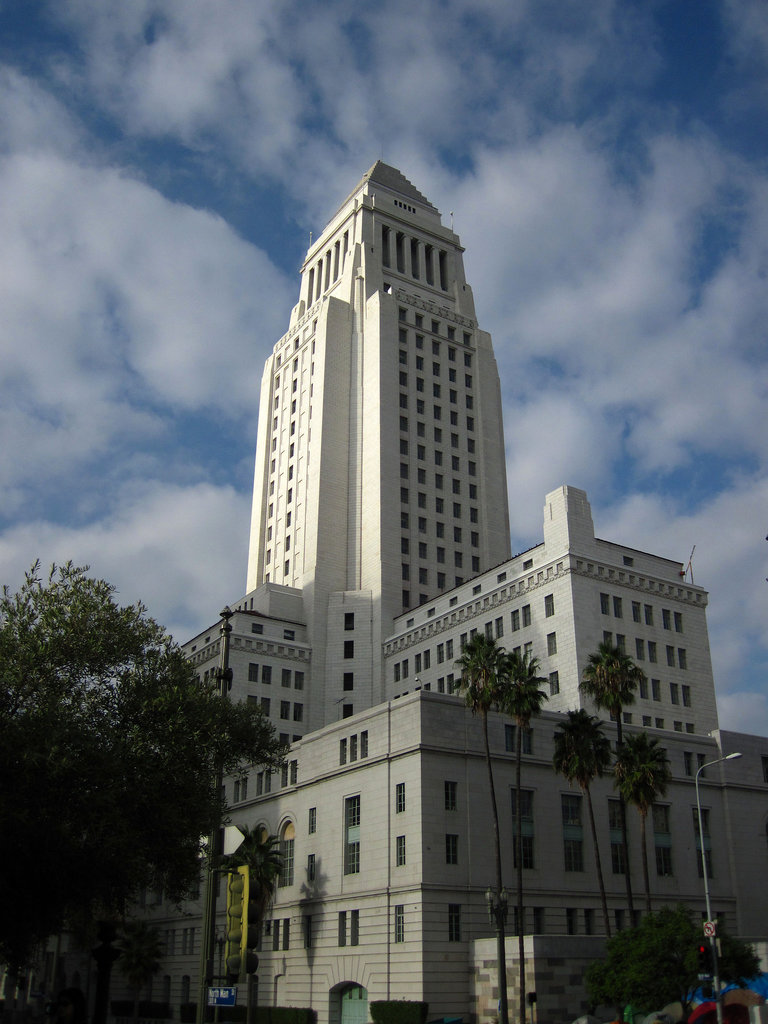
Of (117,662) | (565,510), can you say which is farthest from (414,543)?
(117,662)

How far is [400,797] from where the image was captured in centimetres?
5438

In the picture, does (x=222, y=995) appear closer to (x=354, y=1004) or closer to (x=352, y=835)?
(x=354, y=1004)

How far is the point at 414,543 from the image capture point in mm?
97375

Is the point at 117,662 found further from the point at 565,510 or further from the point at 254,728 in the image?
the point at 565,510

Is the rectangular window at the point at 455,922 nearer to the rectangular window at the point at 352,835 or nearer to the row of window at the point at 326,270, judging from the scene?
the rectangular window at the point at 352,835

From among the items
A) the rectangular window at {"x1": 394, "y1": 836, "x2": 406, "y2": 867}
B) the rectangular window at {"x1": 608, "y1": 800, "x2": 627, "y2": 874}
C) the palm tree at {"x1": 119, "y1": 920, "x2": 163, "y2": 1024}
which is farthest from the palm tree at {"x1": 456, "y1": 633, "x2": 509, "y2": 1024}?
the palm tree at {"x1": 119, "y1": 920, "x2": 163, "y2": 1024}

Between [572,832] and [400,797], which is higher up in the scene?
[400,797]

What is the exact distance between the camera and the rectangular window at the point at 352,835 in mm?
56594

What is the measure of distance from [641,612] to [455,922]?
32.3 meters

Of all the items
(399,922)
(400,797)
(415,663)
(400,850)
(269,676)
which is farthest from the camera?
(269,676)

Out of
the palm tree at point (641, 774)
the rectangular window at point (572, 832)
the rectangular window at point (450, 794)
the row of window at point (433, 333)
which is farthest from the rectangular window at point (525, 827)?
the row of window at point (433, 333)

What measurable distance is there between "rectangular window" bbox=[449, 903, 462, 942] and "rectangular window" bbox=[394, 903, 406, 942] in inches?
98.2

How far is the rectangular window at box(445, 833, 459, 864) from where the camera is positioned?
171ft

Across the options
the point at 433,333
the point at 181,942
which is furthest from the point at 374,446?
the point at 181,942
